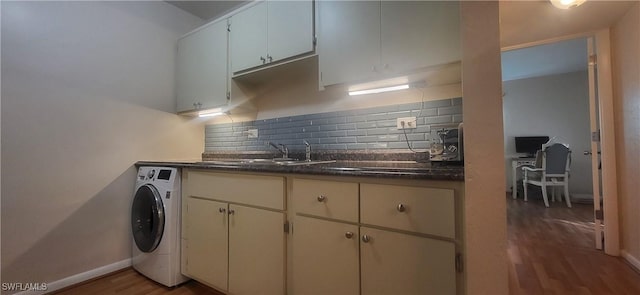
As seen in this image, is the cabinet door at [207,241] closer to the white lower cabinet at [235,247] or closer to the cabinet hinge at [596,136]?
the white lower cabinet at [235,247]

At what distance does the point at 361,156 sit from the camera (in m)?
1.79

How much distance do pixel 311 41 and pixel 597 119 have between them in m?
2.67

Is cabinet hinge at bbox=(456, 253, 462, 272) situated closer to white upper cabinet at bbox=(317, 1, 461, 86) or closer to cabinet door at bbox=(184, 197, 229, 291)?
white upper cabinet at bbox=(317, 1, 461, 86)

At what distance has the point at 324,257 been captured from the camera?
118 centimetres

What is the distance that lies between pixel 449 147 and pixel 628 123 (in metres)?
1.99

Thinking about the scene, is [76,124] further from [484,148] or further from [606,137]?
Answer: [606,137]

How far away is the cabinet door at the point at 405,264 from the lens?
0.92 metres

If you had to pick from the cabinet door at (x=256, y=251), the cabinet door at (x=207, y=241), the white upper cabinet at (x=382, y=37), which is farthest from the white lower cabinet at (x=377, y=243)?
the white upper cabinet at (x=382, y=37)

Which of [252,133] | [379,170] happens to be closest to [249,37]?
[252,133]

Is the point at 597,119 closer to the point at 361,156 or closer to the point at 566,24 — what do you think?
the point at 566,24

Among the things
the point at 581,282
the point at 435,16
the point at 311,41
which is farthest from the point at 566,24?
the point at 311,41

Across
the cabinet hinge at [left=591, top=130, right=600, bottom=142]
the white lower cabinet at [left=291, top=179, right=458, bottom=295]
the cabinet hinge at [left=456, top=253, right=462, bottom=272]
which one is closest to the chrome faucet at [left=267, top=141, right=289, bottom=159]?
the white lower cabinet at [left=291, top=179, right=458, bottom=295]

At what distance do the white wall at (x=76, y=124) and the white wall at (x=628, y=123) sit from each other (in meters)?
3.81

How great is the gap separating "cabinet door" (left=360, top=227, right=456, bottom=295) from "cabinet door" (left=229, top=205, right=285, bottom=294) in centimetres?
46
